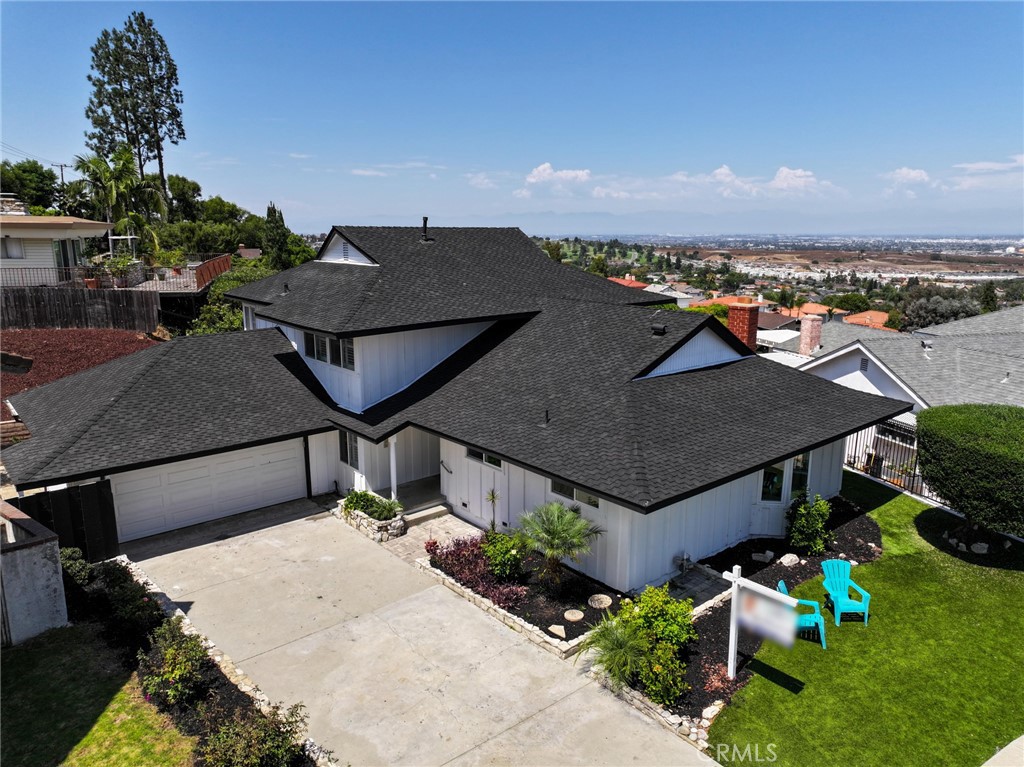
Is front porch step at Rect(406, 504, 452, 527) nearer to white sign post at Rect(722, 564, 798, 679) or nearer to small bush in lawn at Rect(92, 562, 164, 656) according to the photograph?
small bush in lawn at Rect(92, 562, 164, 656)

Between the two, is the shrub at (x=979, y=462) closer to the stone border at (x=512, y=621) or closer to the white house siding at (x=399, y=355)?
the stone border at (x=512, y=621)

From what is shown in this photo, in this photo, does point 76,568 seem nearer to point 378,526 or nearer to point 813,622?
point 378,526

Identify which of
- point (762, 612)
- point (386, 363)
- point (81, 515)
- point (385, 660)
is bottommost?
point (385, 660)

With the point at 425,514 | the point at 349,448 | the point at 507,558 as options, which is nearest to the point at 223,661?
the point at 507,558

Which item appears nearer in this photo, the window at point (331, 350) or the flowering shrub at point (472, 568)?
the flowering shrub at point (472, 568)

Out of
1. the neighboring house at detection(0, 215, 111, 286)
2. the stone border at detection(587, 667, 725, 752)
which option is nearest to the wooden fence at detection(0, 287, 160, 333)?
the neighboring house at detection(0, 215, 111, 286)

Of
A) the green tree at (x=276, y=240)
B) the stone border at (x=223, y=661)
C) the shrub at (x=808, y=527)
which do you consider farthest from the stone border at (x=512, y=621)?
the green tree at (x=276, y=240)
